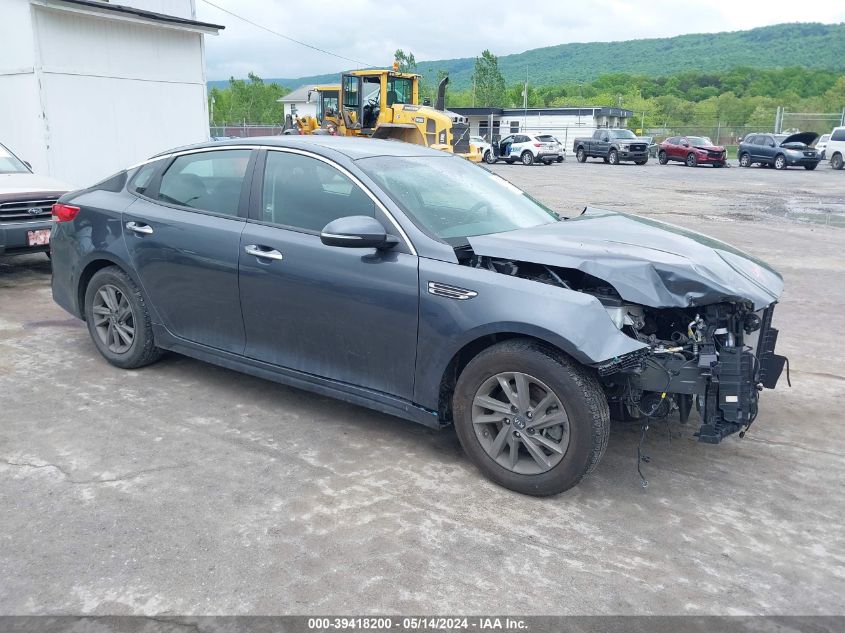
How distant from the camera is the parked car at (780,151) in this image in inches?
1229

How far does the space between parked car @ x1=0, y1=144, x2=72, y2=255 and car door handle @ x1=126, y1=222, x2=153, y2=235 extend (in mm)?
3331

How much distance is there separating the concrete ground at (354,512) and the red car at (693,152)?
103 ft

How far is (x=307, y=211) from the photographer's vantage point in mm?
4285

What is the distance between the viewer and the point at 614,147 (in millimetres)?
37250

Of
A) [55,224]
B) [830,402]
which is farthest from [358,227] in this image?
[830,402]

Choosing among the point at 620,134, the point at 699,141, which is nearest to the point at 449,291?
the point at 699,141

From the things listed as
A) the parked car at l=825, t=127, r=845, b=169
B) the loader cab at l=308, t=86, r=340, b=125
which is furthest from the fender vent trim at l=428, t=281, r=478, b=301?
the parked car at l=825, t=127, r=845, b=169

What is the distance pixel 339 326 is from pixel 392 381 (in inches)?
17.1

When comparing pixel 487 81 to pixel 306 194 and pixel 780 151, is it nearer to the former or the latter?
pixel 780 151

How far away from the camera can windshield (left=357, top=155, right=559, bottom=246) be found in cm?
406

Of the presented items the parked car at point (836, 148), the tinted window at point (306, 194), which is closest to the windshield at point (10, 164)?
the tinted window at point (306, 194)

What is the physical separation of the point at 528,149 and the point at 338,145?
32974 mm

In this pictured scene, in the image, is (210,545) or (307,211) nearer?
(210,545)

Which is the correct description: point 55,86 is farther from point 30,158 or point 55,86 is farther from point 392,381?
Answer: point 392,381
